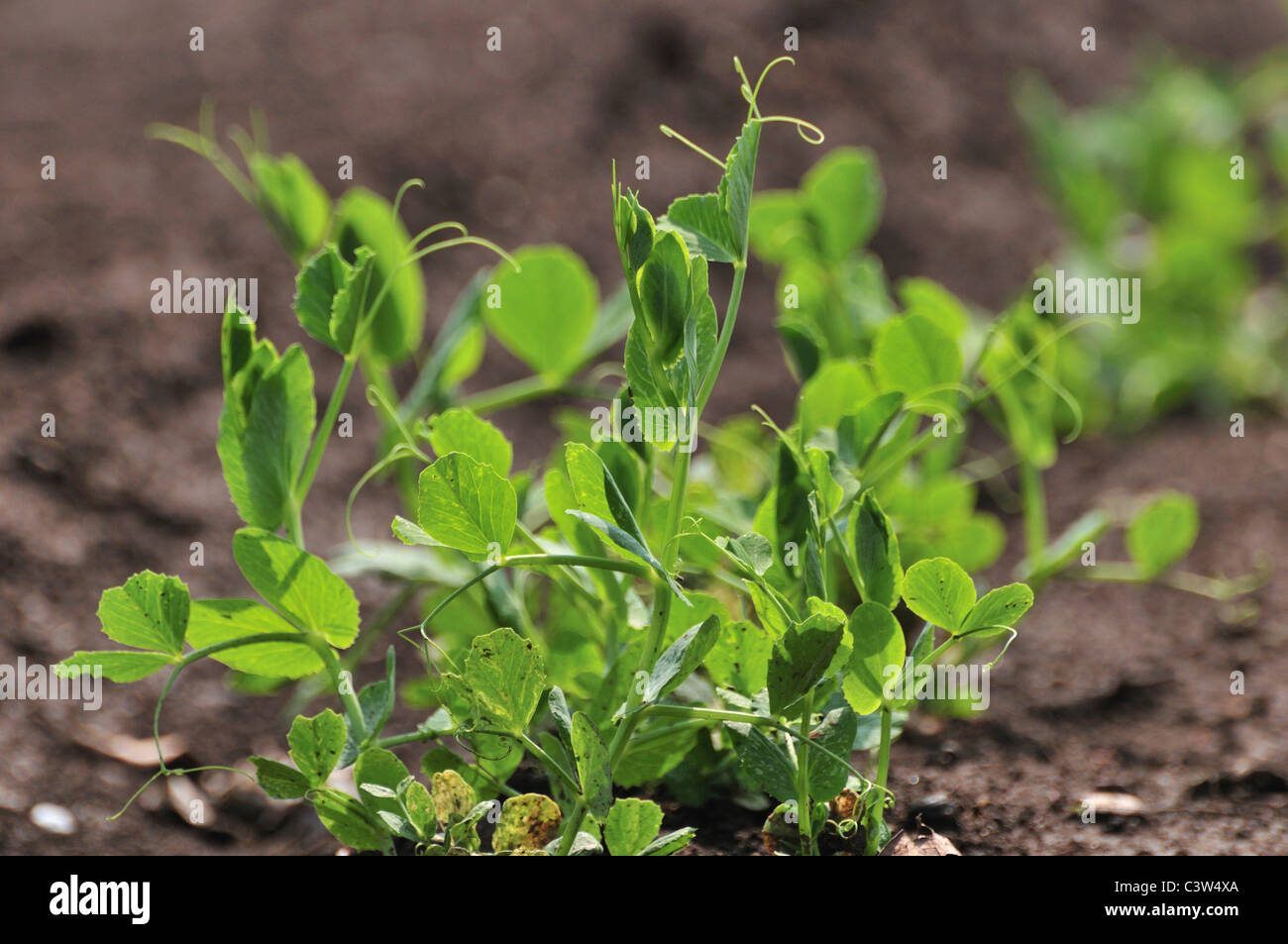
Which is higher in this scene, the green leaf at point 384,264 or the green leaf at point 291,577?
the green leaf at point 384,264

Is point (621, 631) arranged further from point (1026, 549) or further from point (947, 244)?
point (947, 244)

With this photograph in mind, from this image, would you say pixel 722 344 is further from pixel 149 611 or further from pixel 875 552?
pixel 149 611

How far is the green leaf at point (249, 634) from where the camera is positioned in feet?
2.61

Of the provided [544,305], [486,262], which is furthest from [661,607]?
[486,262]

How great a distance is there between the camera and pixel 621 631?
835 mm

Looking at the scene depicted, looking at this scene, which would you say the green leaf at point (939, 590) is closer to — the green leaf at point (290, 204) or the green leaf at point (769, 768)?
the green leaf at point (769, 768)

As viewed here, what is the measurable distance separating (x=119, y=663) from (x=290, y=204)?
0.45 m

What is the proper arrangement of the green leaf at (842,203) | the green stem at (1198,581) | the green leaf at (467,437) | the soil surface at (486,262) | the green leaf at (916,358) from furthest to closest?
the green stem at (1198,581)
the green leaf at (842,203)
the soil surface at (486,262)
the green leaf at (916,358)
the green leaf at (467,437)

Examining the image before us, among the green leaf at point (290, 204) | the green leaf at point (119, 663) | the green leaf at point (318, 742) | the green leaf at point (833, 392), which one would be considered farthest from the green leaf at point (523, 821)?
the green leaf at point (290, 204)

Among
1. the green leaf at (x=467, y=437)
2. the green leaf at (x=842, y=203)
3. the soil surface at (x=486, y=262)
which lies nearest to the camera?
the green leaf at (x=467, y=437)

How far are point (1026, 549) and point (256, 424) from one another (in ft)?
3.50

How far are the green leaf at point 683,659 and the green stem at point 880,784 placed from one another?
14 centimetres

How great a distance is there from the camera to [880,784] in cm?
78

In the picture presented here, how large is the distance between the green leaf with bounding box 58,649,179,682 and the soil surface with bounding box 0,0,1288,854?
0.96ft
